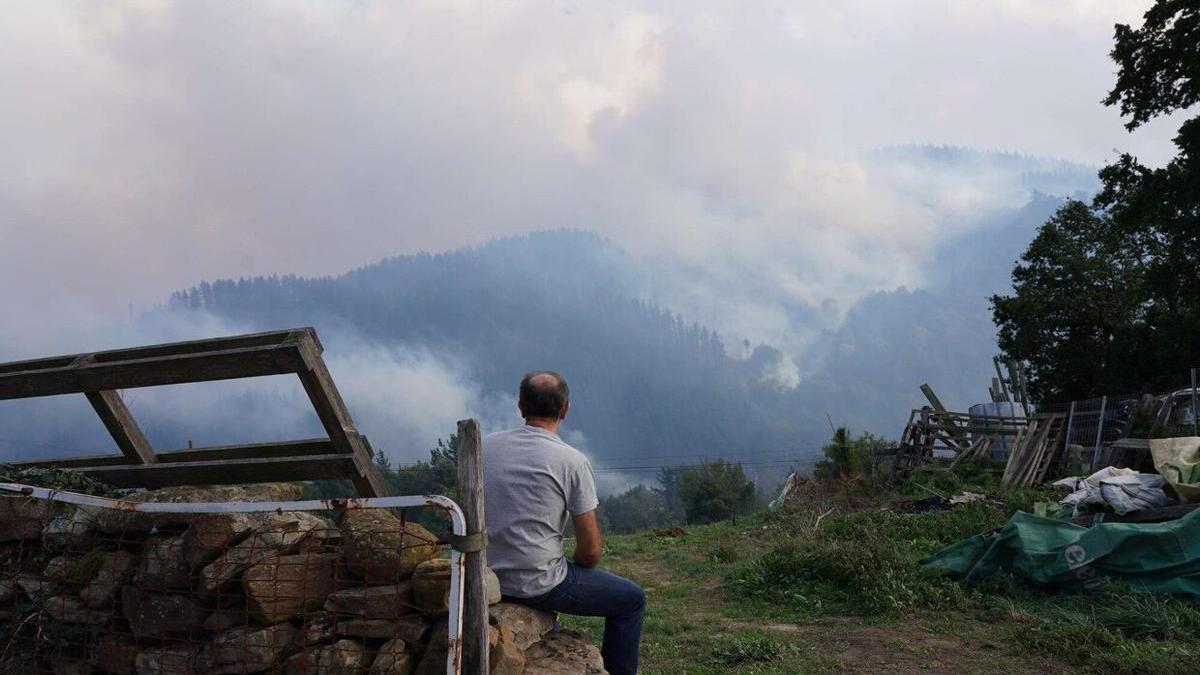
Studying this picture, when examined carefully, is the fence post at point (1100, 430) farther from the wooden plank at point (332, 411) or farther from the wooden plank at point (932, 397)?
the wooden plank at point (332, 411)

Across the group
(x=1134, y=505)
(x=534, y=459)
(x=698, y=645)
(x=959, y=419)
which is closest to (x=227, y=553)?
(x=534, y=459)

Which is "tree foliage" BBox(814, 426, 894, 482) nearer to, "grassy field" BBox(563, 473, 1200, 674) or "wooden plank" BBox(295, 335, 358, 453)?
"grassy field" BBox(563, 473, 1200, 674)

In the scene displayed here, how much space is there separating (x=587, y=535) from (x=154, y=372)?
2368 millimetres

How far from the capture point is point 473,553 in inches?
141

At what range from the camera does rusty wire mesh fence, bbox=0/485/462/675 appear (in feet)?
12.4

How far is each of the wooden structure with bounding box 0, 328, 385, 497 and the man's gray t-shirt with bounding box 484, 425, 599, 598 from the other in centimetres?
74

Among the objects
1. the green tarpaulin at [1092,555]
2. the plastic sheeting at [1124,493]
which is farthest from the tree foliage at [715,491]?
Result: the green tarpaulin at [1092,555]

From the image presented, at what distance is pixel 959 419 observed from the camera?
71.3 feet

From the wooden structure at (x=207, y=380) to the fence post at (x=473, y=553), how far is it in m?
0.83

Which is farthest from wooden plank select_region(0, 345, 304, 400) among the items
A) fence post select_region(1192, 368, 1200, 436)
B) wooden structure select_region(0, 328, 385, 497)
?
fence post select_region(1192, 368, 1200, 436)

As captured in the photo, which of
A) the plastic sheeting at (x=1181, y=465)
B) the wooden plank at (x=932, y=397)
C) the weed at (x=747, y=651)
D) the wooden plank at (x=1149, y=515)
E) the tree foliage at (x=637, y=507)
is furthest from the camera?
the tree foliage at (x=637, y=507)

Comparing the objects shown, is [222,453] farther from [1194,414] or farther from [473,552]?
[1194,414]

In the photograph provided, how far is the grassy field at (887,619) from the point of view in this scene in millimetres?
6805

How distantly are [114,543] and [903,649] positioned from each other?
612cm
